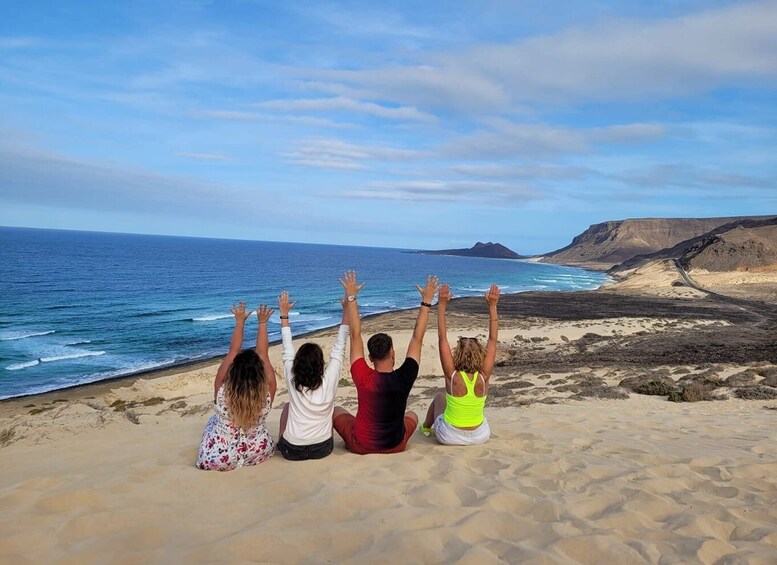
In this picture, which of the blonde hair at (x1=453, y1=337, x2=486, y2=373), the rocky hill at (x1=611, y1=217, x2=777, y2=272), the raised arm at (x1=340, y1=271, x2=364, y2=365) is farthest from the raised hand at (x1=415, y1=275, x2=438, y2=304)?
the rocky hill at (x1=611, y1=217, x2=777, y2=272)

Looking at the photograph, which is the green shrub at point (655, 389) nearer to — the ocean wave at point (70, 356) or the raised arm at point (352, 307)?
the raised arm at point (352, 307)

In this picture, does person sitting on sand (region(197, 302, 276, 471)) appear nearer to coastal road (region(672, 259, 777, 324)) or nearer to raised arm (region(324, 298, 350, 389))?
raised arm (region(324, 298, 350, 389))

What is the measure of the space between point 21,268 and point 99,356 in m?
53.6

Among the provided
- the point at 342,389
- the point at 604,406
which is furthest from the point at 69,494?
the point at 342,389

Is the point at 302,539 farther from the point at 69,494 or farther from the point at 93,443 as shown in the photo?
the point at 93,443

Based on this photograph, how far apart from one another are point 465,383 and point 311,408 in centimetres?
168

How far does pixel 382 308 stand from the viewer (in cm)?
5025

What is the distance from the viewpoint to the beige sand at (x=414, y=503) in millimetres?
3330

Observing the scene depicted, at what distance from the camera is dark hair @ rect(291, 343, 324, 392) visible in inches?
203

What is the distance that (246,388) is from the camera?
489 centimetres

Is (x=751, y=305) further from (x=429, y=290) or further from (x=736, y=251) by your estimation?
(x=429, y=290)

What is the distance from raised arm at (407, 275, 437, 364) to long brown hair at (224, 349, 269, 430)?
147cm

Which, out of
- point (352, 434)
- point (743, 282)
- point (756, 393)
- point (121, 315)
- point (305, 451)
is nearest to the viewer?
point (305, 451)

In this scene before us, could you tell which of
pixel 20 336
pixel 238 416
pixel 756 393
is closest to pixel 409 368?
pixel 238 416
